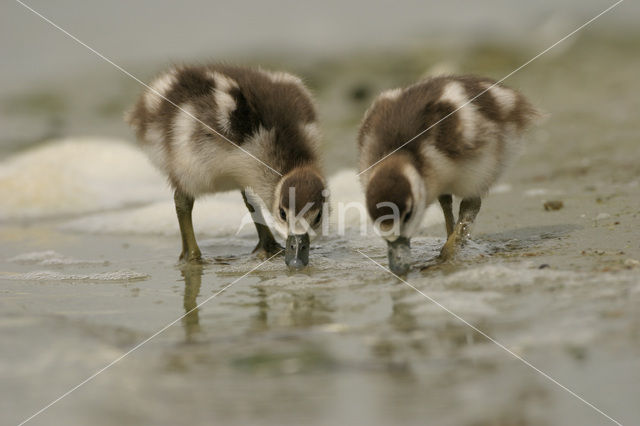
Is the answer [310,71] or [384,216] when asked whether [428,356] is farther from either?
[310,71]

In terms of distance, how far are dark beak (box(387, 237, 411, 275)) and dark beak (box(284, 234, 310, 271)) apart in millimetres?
642

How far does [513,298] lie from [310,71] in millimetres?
8417

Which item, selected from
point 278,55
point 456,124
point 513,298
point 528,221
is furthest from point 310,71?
point 513,298

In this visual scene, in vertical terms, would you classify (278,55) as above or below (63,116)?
above

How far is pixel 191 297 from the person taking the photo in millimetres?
4508

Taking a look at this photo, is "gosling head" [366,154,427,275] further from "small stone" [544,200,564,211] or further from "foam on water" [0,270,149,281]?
"small stone" [544,200,564,211]

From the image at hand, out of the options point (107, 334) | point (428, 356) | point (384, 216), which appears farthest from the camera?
point (384, 216)

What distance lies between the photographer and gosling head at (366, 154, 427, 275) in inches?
172

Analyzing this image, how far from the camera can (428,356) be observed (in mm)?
3111

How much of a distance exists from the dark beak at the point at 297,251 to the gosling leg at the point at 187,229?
2.92ft

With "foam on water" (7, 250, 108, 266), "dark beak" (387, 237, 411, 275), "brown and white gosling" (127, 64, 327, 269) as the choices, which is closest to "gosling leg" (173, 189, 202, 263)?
"brown and white gosling" (127, 64, 327, 269)

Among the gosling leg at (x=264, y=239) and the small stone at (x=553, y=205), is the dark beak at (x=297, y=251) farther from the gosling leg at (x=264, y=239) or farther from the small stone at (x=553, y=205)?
the small stone at (x=553, y=205)

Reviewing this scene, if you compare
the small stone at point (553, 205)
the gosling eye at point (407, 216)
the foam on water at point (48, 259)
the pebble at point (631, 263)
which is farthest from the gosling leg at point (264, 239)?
the pebble at point (631, 263)

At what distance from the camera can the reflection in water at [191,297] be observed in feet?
12.3
